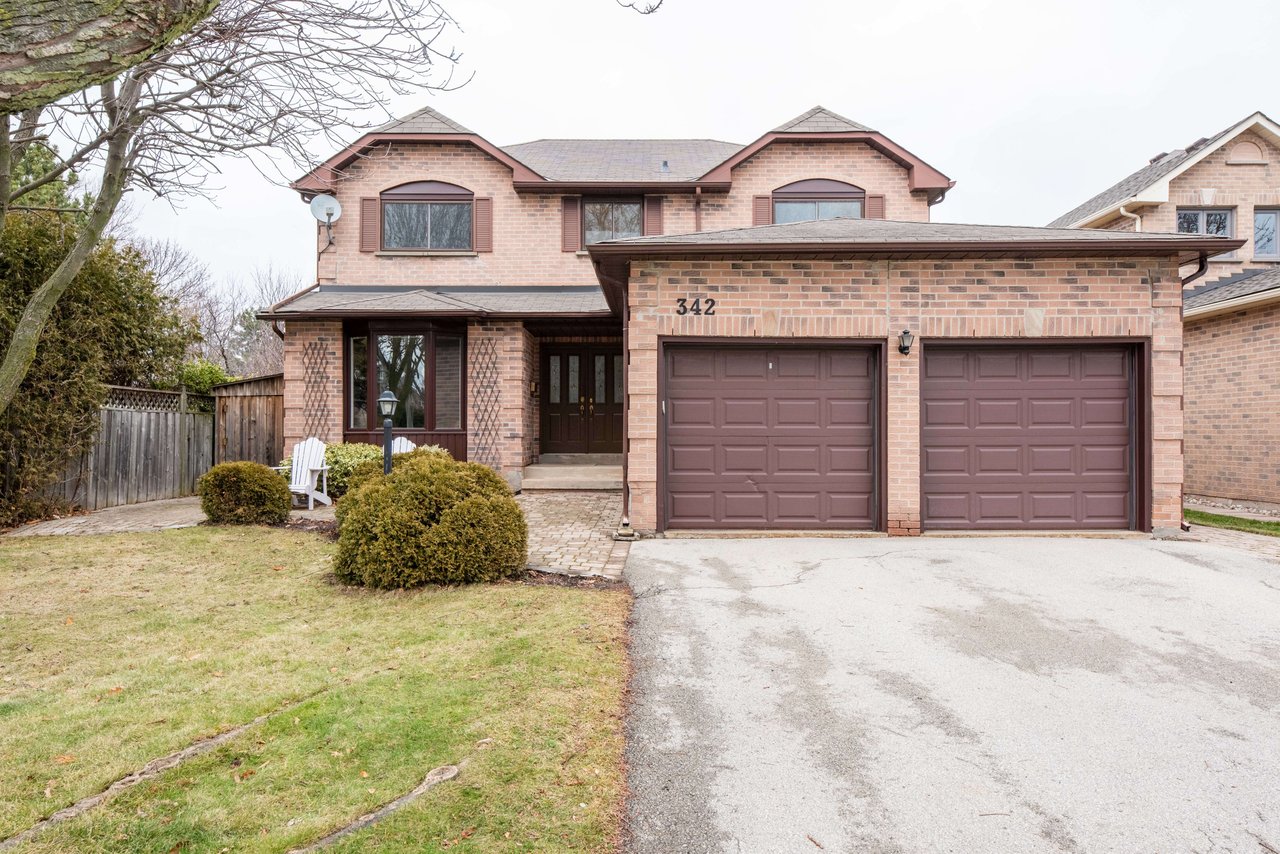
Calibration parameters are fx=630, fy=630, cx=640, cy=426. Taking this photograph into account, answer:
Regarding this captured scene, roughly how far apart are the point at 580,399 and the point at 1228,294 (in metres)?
11.4

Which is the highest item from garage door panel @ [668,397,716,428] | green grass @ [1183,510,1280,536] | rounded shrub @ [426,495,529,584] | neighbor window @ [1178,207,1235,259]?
neighbor window @ [1178,207,1235,259]

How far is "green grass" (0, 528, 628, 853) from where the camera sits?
87.2 inches

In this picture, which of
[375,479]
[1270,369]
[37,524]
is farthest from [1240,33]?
[37,524]

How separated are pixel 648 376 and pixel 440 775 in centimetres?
515

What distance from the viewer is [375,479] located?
5.79 meters

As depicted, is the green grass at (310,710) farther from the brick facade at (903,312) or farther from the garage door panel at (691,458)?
the brick facade at (903,312)

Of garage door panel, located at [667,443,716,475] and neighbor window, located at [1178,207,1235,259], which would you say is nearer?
garage door panel, located at [667,443,716,475]

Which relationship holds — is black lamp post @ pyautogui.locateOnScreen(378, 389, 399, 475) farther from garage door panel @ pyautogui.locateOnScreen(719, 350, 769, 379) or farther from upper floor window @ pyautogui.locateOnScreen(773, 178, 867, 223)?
upper floor window @ pyautogui.locateOnScreen(773, 178, 867, 223)

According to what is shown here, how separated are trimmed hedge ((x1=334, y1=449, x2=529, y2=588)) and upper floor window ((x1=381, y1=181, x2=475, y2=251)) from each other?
8.47m

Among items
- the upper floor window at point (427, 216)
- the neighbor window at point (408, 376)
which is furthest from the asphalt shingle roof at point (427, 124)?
the neighbor window at point (408, 376)

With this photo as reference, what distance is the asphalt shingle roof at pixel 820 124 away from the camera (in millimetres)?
12695

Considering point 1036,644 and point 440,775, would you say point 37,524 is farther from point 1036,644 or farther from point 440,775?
point 1036,644

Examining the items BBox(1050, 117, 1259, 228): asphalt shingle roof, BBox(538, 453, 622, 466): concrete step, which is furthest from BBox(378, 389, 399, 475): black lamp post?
BBox(1050, 117, 1259, 228): asphalt shingle roof

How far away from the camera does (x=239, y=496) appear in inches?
320
